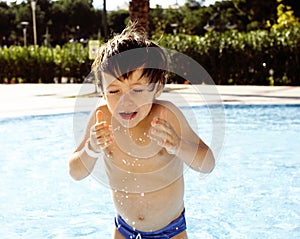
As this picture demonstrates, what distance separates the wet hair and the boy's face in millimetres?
21

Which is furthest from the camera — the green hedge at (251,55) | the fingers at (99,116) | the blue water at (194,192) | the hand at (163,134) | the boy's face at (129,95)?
the green hedge at (251,55)

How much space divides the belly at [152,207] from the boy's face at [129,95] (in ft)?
1.32

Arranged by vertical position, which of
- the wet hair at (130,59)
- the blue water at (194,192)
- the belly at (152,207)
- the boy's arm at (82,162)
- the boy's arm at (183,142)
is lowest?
the blue water at (194,192)

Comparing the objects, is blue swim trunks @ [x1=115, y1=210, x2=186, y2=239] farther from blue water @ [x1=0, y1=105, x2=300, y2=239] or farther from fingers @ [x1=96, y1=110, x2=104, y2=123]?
fingers @ [x1=96, y1=110, x2=104, y2=123]

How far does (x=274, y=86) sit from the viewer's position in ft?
60.9

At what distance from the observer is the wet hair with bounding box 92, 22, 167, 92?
220cm

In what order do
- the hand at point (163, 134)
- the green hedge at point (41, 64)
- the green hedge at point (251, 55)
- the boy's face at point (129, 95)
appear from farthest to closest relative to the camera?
the green hedge at point (41, 64) < the green hedge at point (251, 55) < the boy's face at point (129, 95) < the hand at point (163, 134)

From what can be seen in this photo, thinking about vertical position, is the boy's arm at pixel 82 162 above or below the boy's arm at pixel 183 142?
below

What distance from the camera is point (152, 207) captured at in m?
2.46

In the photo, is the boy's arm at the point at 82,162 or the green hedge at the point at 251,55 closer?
the boy's arm at the point at 82,162

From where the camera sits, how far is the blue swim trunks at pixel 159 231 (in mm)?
2464

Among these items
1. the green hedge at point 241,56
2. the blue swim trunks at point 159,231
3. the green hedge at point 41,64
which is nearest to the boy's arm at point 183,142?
the blue swim trunks at point 159,231

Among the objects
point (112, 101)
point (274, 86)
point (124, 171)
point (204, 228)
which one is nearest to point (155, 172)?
point (124, 171)

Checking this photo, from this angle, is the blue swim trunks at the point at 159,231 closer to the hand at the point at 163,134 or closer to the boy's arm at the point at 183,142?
the boy's arm at the point at 183,142
